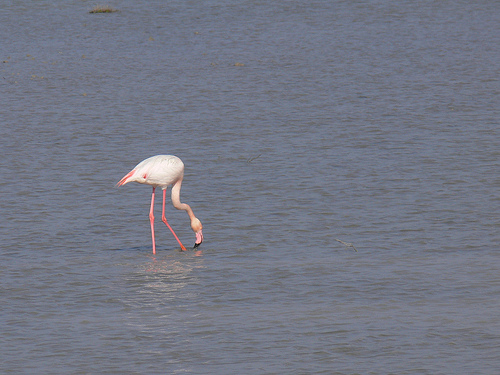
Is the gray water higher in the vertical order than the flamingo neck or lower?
lower

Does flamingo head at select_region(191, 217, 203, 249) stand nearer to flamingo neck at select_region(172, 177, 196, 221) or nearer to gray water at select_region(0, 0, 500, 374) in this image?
gray water at select_region(0, 0, 500, 374)

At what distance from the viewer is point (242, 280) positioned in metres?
10.1

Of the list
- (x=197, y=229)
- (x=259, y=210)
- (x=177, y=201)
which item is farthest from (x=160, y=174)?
(x=259, y=210)

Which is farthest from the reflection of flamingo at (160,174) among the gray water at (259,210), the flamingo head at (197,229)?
the gray water at (259,210)

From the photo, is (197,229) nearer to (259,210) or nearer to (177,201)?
(177,201)

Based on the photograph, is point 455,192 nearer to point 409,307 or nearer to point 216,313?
point 409,307

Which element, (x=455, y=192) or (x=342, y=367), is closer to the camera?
(x=342, y=367)

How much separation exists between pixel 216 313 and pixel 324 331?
111cm

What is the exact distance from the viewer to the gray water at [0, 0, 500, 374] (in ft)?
Result: 27.4

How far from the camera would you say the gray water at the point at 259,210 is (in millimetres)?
8359

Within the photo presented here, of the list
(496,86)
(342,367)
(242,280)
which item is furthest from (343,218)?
(496,86)

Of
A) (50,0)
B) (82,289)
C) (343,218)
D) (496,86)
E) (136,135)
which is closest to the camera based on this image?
(82,289)

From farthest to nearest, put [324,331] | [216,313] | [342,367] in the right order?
[216,313] < [324,331] < [342,367]

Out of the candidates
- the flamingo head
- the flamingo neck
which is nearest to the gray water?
the flamingo head
